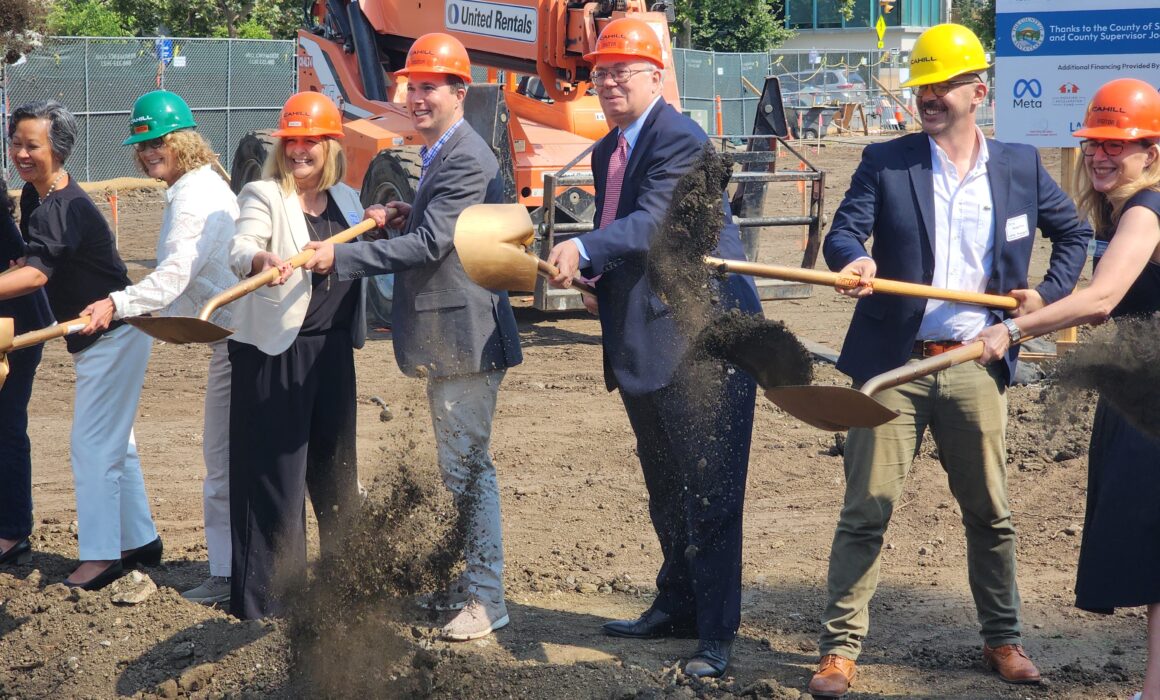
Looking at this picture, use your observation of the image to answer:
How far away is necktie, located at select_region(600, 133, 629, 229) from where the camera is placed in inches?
175

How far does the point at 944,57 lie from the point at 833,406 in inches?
49.1

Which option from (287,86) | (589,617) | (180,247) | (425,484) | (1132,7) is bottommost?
(589,617)

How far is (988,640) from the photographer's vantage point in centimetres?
447

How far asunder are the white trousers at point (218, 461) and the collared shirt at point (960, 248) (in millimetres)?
2772

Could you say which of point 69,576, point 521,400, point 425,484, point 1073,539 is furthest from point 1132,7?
point 69,576

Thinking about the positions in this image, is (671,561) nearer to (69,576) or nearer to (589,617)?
(589,617)

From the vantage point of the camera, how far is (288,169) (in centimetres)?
474

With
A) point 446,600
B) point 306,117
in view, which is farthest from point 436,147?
point 446,600

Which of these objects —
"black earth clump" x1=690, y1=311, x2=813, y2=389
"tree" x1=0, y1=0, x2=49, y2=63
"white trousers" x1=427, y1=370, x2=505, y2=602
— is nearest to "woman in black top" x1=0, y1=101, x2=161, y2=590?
"white trousers" x1=427, y1=370, x2=505, y2=602

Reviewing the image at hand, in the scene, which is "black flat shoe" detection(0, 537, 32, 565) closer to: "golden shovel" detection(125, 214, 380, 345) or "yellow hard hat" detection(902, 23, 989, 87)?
"golden shovel" detection(125, 214, 380, 345)

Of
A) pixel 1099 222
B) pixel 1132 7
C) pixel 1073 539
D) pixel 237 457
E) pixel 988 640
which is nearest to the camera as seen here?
pixel 1099 222

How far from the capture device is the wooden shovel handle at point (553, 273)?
13.4ft

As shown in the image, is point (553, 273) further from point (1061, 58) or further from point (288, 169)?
point (1061, 58)

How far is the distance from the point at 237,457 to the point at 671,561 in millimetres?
1685
